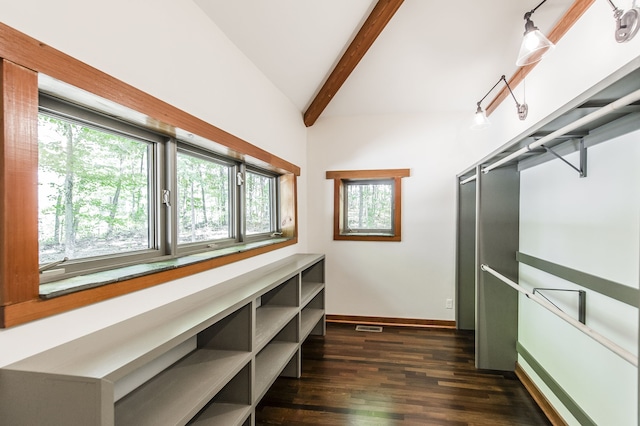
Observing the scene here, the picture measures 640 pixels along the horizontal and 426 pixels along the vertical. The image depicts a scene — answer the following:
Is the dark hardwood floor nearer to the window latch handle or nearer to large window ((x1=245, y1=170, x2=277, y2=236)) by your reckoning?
large window ((x1=245, y1=170, x2=277, y2=236))

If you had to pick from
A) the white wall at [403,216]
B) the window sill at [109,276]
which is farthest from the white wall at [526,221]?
the window sill at [109,276]

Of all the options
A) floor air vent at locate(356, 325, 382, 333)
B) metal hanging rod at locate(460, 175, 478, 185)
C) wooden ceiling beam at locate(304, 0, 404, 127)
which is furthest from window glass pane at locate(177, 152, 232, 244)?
metal hanging rod at locate(460, 175, 478, 185)

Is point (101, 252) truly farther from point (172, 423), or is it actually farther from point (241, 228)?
point (241, 228)

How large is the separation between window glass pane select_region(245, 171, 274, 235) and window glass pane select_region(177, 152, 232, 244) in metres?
0.37

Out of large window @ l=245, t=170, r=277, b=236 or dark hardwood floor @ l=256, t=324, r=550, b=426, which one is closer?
dark hardwood floor @ l=256, t=324, r=550, b=426

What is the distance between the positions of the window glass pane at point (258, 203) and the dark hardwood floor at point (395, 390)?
1.30 m

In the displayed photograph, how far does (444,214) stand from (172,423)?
3.34 metres

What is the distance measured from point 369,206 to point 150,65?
3011mm

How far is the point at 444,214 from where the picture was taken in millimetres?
3764

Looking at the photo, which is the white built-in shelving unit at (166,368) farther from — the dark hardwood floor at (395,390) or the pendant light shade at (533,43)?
the pendant light shade at (533,43)

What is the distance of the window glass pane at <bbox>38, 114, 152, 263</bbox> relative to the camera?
4.02 feet

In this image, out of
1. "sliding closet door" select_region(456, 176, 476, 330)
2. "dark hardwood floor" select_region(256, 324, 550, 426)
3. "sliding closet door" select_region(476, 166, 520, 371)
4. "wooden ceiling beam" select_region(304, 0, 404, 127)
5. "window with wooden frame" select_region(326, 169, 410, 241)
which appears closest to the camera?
"dark hardwood floor" select_region(256, 324, 550, 426)

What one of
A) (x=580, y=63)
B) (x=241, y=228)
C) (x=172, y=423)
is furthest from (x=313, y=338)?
(x=580, y=63)

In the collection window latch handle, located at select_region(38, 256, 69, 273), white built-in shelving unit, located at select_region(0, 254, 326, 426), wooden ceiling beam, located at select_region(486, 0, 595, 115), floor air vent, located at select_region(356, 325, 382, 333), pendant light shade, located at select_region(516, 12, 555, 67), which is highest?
wooden ceiling beam, located at select_region(486, 0, 595, 115)
